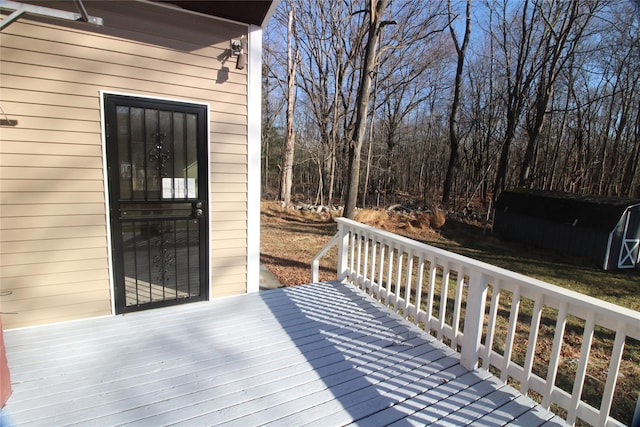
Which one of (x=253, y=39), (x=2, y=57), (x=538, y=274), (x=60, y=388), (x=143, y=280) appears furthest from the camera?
(x=538, y=274)

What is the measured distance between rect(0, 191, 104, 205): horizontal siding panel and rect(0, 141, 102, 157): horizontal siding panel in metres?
0.31

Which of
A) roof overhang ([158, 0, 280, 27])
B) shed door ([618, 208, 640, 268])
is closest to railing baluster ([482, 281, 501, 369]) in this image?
roof overhang ([158, 0, 280, 27])

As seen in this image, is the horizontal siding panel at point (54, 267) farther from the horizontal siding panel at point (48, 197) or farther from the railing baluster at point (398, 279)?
the railing baluster at point (398, 279)

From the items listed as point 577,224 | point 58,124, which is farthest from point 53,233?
point 577,224

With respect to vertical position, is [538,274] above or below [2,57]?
below

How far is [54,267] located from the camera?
259 cm

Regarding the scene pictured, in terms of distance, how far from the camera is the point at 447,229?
10.4 metres

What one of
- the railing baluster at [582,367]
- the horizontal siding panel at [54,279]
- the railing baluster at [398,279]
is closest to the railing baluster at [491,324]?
the railing baluster at [582,367]

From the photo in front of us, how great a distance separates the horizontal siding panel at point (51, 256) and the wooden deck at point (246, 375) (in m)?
0.55

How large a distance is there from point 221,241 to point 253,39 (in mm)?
2028

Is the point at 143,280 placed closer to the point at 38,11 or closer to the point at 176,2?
the point at 38,11

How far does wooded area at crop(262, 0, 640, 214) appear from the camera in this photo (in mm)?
11312

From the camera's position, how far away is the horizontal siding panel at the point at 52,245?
8.04 ft

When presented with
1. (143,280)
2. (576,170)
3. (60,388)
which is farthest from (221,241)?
(576,170)
